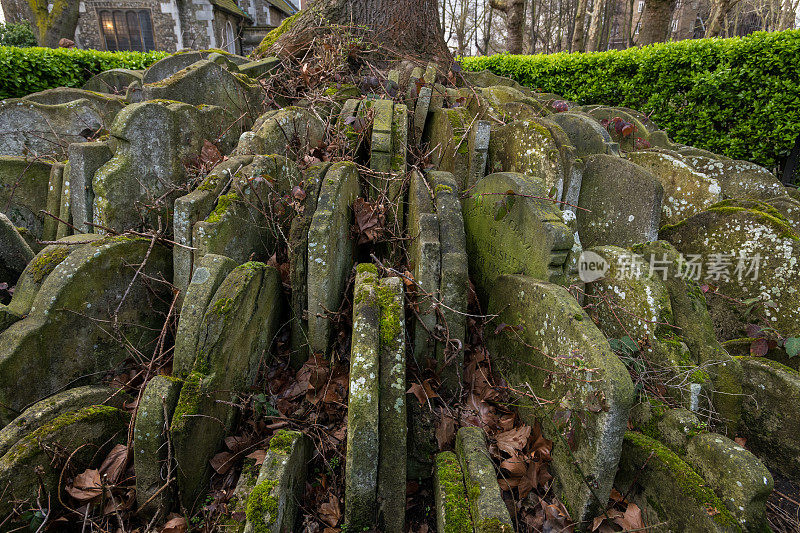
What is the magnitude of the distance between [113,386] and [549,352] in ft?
9.76

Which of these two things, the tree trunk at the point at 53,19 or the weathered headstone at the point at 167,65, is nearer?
the weathered headstone at the point at 167,65

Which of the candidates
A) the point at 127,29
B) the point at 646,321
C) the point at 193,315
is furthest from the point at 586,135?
the point at 127,29

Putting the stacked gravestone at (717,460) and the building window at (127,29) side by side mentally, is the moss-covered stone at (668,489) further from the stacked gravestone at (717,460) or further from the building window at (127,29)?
the building window at (127,29)

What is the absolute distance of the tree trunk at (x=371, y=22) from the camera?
268 inches

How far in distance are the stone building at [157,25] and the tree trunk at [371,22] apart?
53.9 ft

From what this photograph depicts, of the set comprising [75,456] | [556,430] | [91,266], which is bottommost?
[75,456]

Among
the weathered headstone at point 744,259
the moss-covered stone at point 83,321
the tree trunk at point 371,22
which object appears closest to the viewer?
the moss-covered stone at point 83,321

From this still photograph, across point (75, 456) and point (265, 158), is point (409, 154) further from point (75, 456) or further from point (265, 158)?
point (75, 456)

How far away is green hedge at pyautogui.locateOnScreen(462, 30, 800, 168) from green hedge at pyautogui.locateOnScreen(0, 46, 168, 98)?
12.2m

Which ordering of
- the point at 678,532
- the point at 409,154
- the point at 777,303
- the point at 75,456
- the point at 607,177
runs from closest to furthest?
the point at 678,532
the point at 75,456
the point at 777,303
the point at 607,177
the point at 409,154

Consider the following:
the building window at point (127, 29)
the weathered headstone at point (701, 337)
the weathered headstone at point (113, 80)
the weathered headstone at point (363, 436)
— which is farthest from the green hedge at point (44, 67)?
the building window at point (127, 29)

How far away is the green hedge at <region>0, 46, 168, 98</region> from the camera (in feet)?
27.6

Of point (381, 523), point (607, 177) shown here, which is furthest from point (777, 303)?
point (381, 523)

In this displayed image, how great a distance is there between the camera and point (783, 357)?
3.28 m
